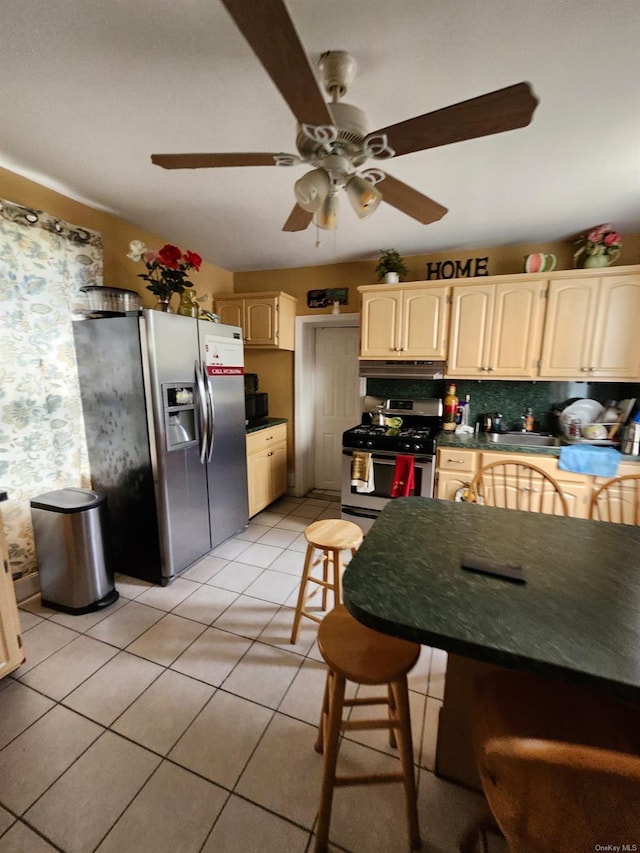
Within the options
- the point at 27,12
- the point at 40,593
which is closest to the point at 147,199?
the point at 27,12

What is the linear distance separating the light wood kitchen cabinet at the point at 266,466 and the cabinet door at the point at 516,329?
2129 millimetres

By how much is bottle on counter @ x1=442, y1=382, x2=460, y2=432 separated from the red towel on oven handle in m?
0.64

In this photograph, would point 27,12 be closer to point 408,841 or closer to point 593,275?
point 408,841

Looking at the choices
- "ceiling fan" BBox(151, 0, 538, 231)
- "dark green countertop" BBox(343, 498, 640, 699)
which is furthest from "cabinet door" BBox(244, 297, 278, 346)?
"dark green countertop" BBox(343, 498, 640, 699)

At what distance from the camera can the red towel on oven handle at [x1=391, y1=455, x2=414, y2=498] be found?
2748mm

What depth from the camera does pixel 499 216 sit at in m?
2.44

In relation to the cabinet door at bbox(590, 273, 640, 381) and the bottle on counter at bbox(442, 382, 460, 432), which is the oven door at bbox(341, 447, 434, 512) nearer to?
the bottle on counter at bbox(442, 382, 460, 432)

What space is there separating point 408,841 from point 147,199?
10.9ft

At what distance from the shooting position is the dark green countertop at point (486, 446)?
254 centimetres

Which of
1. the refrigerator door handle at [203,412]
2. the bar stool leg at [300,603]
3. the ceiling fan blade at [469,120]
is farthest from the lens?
the refrigerator door handle at [203,412]

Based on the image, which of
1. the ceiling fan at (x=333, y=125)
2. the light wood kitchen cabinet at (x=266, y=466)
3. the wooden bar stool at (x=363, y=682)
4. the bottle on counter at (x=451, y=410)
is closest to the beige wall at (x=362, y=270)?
the bottle on counter at (x=451, y=410)

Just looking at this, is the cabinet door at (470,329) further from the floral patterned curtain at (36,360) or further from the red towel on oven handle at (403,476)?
the floral patterned curtain at (36,360)

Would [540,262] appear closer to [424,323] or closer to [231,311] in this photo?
[424,323]

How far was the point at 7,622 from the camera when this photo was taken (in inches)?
62.8
